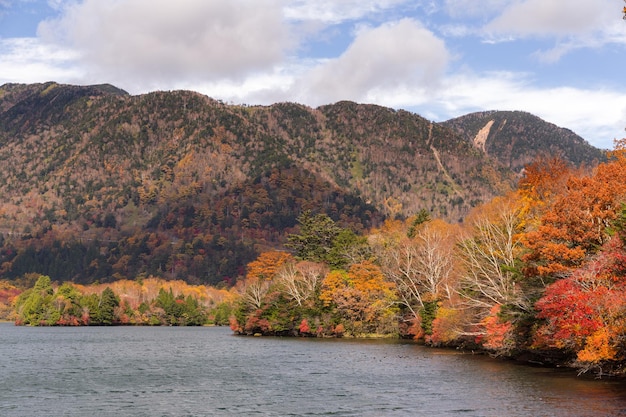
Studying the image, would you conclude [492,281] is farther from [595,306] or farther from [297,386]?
[297,386]

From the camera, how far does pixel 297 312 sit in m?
112

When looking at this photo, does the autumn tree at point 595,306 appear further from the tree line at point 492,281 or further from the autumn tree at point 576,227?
the autumn tree at point 576,227

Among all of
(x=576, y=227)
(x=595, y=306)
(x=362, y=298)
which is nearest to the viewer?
(x=595, y=306)

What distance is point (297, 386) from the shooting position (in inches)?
2020

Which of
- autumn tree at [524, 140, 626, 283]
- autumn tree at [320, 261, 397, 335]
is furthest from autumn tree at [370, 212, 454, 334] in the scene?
autumn tree at [524, 140, 626, 283]

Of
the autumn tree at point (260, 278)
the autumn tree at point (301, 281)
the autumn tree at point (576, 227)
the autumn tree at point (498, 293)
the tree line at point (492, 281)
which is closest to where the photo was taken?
the tree line at point (492, 281)

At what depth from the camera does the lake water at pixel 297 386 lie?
134 ft

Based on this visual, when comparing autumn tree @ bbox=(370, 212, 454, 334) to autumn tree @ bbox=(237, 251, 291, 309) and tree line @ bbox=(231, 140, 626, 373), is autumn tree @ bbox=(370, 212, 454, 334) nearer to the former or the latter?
tree line @ bbox=(231, 140, 626, 373)

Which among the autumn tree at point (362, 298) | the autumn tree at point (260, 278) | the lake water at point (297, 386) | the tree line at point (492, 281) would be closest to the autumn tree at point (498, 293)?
the tree line at point (492, 281)

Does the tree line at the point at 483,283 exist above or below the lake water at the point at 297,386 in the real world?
above

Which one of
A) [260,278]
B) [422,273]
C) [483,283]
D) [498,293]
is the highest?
[422,273]

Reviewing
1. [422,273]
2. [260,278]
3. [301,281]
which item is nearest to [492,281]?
[422,273]

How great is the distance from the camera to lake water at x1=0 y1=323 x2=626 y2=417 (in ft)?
134

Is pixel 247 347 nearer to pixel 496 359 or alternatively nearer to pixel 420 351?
pixel 420 351
